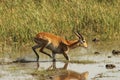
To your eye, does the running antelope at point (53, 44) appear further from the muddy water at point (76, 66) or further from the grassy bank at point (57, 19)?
the grassy bank at point (57, 19)

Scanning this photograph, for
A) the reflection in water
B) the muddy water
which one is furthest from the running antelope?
the reflection in water

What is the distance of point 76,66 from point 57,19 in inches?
168

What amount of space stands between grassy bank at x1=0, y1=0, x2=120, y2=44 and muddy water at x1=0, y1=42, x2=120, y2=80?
1.43 m

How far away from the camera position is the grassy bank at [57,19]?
1630 centimetres

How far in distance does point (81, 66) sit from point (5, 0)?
23.2ft

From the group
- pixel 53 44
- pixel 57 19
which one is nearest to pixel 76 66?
pixel 53 44

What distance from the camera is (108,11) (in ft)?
61.1

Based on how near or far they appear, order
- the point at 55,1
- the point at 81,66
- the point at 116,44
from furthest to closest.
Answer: the point at 55,1 < the point at 116,44 < the point at 81,66

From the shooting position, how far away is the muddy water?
12078mm

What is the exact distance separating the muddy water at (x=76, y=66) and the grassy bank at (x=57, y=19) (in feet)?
4.68

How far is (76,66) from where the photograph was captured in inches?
531

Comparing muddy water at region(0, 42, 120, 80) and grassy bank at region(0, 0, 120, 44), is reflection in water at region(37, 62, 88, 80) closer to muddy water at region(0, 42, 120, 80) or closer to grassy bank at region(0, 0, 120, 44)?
muddy water at region(0, 42, 120, 80)

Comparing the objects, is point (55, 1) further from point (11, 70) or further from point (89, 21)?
point (11, 70)

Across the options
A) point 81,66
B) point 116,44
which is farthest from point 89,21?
point 81,66
